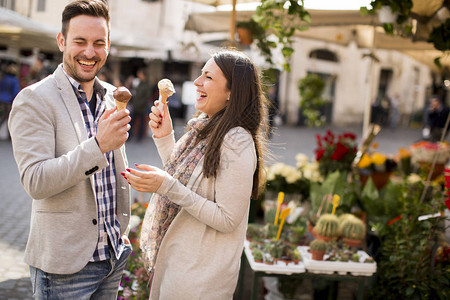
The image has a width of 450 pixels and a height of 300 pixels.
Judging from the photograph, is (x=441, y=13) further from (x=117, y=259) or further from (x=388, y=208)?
(x=117, y=259)

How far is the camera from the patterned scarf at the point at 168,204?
2.07 meters

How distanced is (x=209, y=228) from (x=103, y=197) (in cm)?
45

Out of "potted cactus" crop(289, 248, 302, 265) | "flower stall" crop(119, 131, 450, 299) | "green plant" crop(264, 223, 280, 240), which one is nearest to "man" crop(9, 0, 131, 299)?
"flower stall" crop(119, 131, 450, 299)

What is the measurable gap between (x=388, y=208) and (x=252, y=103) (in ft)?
8.00

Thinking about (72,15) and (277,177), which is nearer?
(72,15)

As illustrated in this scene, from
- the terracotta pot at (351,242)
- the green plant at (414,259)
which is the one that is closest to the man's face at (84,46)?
the terracotta pot at (351,242)

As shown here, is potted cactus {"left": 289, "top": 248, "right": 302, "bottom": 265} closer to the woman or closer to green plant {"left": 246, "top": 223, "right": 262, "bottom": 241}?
green plant {"left": 246, "top": 223, "right": 262, "bottom": 241}

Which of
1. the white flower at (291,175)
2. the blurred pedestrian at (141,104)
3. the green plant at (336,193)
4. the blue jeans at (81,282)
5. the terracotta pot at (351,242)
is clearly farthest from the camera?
the blurred pedestrian at (141,104)

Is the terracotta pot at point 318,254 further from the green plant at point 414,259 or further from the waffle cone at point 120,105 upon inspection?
the waffle cone at point 120,105

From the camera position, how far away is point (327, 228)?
3334 mm

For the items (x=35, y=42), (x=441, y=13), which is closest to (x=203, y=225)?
(x=441, y=13)

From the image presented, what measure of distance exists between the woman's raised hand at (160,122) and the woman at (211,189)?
0.15 meters

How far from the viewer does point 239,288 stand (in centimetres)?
361

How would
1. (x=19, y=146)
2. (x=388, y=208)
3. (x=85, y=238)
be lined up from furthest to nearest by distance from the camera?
1. (x=388, y=208)
2. (x=85, y=238)
3. (x=19, y=146)
